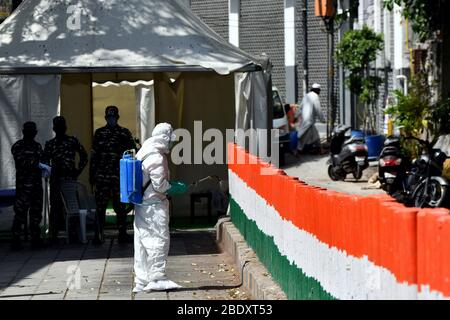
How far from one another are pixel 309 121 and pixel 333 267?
23.5 metres

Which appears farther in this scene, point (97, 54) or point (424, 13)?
point (424, 13)

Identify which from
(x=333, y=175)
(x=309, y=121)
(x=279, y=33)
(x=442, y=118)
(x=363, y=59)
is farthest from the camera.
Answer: (x=279, y=33)

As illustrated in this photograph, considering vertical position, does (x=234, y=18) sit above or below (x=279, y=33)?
above

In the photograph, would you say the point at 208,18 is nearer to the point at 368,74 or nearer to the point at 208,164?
the point at 368,74

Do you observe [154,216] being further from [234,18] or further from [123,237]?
[234,18]

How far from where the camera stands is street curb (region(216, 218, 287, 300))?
10.4 metres

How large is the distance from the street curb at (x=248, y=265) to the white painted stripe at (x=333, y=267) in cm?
34

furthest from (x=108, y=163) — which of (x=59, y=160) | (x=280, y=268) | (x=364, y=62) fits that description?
(x=364, y=62)

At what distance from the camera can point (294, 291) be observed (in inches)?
374

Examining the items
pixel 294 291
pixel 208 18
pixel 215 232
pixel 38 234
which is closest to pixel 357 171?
pixel 215 232

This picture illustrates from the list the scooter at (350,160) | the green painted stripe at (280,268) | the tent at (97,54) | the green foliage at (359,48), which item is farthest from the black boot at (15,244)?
Result: the green foliage at (359,48)

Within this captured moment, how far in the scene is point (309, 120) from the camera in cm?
3120

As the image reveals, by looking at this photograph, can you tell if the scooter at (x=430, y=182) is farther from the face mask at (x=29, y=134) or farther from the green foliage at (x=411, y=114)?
the face mask at (x=29, y=134)

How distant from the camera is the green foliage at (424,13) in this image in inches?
928
